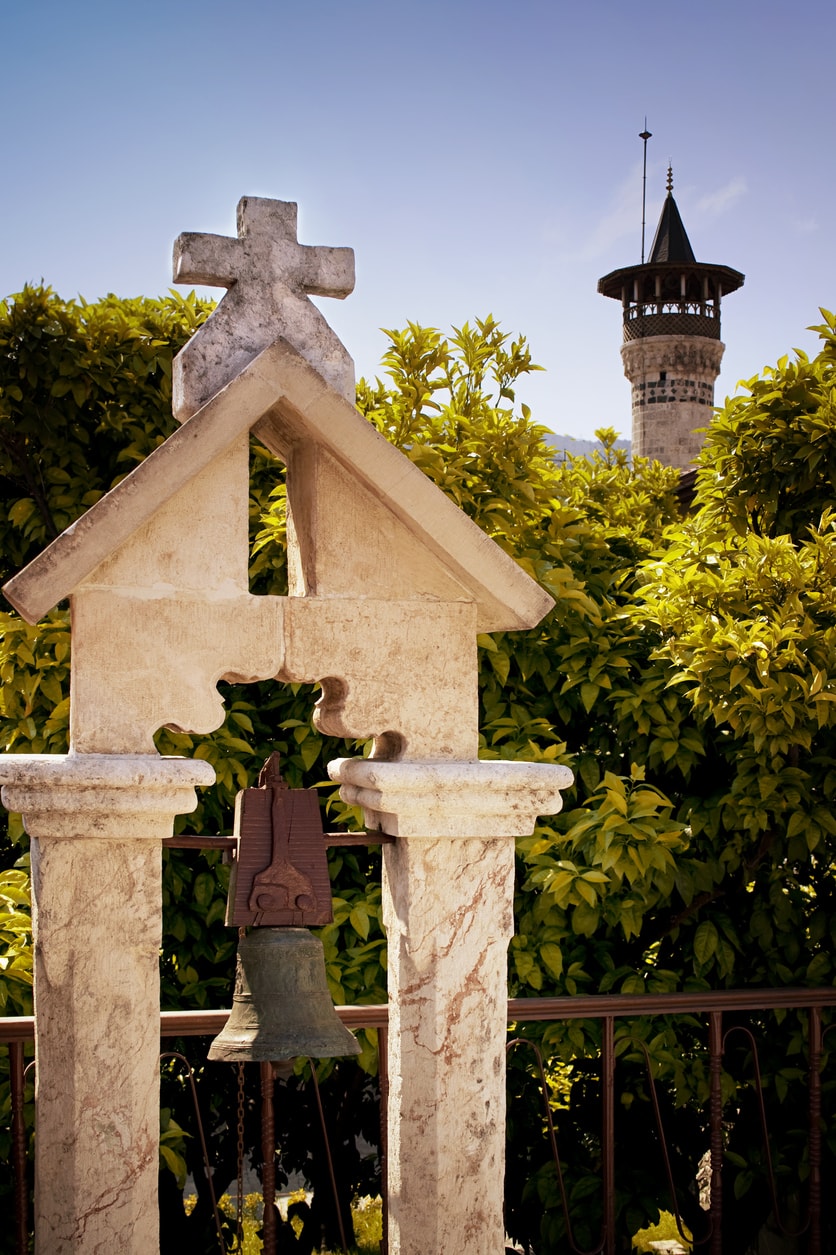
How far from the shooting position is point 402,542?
2736 millimetres

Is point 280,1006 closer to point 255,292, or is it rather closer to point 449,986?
point 449,986

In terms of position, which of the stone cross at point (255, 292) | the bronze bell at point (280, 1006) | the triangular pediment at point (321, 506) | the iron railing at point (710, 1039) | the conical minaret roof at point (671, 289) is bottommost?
the iron railing at point (710, 1039)

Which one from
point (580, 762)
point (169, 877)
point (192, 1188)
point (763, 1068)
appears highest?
point (580, 762)

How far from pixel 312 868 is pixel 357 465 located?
2.97ft

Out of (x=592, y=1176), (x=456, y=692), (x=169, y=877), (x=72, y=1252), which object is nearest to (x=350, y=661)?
(x=456, y=692)

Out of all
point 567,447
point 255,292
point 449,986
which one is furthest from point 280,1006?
point 567,447

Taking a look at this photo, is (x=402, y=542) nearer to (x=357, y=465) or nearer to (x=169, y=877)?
(x=357, y=465)

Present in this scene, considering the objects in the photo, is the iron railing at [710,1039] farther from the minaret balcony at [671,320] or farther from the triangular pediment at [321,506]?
the minaret balcony at [671,320]

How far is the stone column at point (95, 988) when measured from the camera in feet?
8.10

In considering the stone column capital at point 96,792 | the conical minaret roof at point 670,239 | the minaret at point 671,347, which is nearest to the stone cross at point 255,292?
the stone column capital at point 96,792

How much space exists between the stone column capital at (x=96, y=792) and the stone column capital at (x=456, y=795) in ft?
1.30

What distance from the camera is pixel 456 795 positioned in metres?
2.67

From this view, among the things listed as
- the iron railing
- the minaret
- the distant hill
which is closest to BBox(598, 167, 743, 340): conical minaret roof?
the minaret

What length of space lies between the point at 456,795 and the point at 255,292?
120 cm
